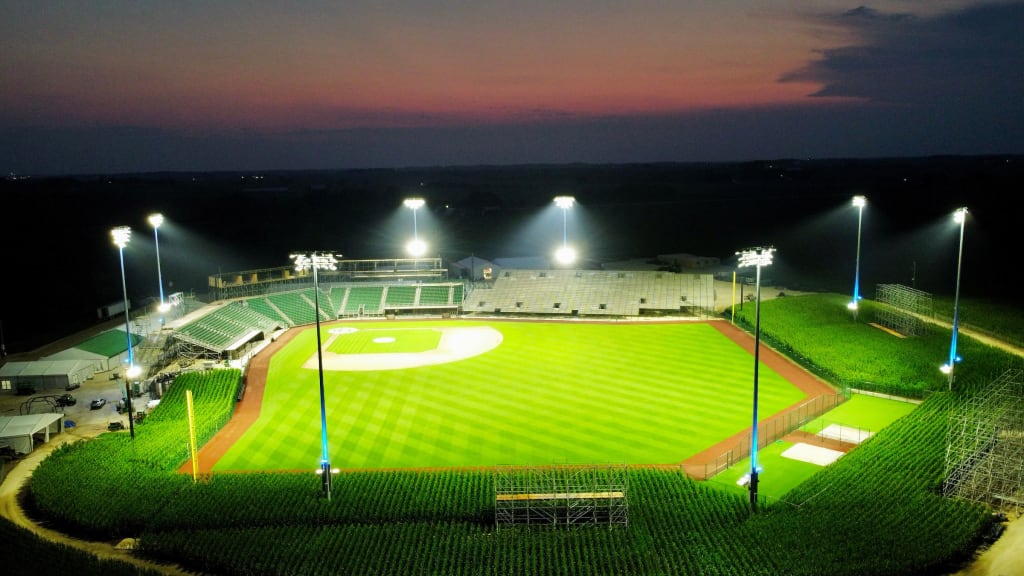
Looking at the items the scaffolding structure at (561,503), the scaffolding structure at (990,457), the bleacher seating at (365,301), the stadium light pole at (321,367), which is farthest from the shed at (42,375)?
the scaffolding structure at (990,457)

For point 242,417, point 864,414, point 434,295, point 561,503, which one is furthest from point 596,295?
point 561,503

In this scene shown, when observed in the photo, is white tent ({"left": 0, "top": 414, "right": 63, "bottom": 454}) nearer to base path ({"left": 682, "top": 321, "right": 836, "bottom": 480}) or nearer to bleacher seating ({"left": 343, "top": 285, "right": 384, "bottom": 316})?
bleacher seating ({"left": 343, "top": 285, "right": 384, "bottom": 316})

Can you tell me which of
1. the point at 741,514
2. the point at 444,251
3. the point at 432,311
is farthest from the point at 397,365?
the point at 444,251

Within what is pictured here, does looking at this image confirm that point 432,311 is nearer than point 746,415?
No

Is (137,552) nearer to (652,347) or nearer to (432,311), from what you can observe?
(652,347)

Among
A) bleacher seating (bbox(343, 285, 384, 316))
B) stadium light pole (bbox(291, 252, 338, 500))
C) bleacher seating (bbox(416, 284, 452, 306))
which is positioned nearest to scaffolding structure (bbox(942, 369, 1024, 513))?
stadium light pole (bbox(291, 252, 338, 500))

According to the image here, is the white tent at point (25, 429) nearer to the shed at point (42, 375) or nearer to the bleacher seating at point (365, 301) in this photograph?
the shed at point (42, 375)

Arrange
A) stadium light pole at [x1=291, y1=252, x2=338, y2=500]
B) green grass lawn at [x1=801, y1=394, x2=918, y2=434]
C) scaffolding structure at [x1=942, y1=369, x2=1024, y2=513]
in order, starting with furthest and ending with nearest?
green grass lawn at [x1=801, y1=394, x2=918, y2=434]
stadium light pole at [x1=291, y1=252, x2=338, y2=500]
scaffolding structure at [x1=942, y1=369, x2=1024, y2=513]

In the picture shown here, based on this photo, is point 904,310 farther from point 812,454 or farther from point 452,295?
point 452,295
